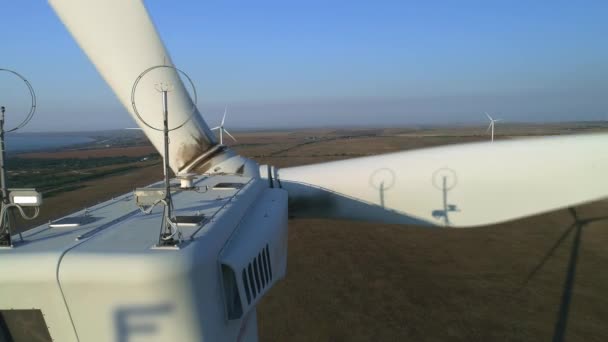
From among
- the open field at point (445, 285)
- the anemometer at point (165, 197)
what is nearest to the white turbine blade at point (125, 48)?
the anemometer at point (165, 197)

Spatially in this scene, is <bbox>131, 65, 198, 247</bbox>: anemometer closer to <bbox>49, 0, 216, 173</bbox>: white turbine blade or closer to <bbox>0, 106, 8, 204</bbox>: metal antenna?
<bbox>0, 106, 8, 204</bbox>: metal antenna

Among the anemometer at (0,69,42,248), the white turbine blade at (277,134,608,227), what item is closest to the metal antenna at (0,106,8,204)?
the anemometer at (0,69,42,248)

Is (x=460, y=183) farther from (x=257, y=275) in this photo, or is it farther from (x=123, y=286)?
(x=123, y=286)

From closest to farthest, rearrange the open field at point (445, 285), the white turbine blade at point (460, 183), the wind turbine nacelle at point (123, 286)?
the wind turbine nacelle at point (123, 286) < the white turbine blade at point (460, 183) < the open field at point (445, 285)

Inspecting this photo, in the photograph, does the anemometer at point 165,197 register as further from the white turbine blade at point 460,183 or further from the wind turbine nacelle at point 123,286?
the white turbine blade at point 460,183

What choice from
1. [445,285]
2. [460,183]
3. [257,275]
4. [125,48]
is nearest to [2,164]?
[257,275]

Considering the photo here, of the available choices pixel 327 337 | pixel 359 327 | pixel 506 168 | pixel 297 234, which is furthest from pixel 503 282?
pixel 297 234

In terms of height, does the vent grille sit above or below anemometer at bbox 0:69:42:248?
below

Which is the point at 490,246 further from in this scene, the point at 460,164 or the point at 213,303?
the point at 213,303
